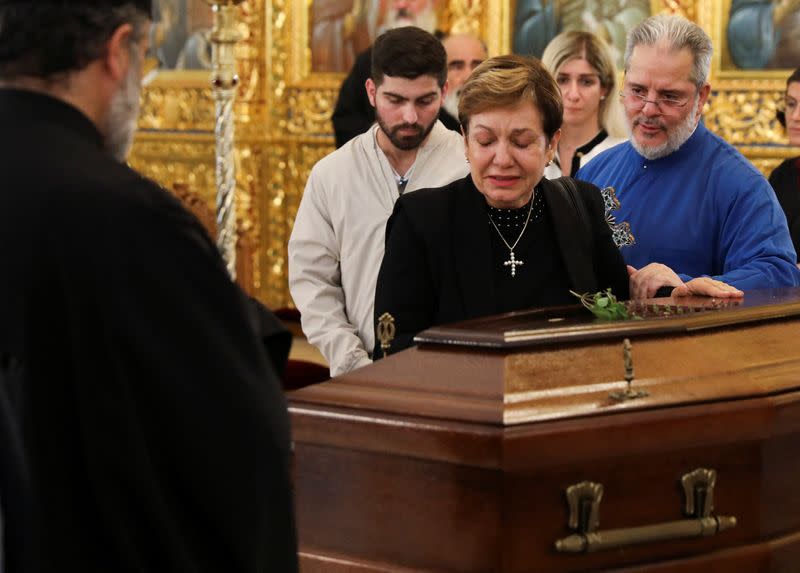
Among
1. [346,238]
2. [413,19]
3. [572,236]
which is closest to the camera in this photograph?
[572,236]

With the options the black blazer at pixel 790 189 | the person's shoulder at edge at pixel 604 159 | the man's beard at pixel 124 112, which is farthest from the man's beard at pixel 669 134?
the man's beard at pixel 124 112

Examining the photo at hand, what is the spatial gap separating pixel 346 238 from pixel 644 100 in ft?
3.16

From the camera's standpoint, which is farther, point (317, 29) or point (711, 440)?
point (317, 29)

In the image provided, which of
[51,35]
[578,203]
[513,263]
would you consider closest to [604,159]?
[578,203]

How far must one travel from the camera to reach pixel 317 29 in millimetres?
10234

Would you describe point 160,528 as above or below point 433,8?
below

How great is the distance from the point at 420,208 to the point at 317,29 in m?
7.30

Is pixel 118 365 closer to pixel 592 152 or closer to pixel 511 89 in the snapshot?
pixel 511 89

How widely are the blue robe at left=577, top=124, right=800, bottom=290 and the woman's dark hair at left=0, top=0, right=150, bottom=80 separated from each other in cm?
207

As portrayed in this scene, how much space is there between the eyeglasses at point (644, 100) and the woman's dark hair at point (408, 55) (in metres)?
0.70

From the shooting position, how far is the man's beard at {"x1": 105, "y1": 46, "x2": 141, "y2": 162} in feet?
6.47

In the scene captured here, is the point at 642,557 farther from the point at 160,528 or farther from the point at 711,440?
the point at 160,528

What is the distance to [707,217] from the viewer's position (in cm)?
384

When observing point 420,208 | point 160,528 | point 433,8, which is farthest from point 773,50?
point 160,528
